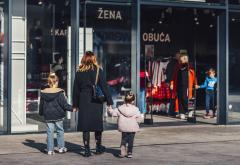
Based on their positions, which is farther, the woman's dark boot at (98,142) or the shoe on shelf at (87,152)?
the woman's dark boot at (98,142)

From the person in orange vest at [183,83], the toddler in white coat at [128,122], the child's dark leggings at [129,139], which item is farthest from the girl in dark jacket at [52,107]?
the person in orange vest at [183,83]

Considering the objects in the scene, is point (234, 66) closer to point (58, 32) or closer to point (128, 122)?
point (58, 32)

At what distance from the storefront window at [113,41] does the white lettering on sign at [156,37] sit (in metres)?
2.61

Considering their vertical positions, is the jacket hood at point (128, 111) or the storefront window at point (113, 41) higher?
the storefront window at point (113, 41)

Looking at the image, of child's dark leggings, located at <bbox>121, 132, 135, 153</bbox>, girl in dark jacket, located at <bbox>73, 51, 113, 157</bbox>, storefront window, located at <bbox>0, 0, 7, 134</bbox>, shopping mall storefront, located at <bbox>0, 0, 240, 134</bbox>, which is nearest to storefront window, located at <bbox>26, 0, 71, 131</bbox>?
shopping mall storefront, located at <bbox>0, 0, 240, 134</bbox>

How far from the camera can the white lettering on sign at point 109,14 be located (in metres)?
16.1

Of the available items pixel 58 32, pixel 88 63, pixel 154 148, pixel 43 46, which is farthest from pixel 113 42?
pixel 88 63

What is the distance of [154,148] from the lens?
41.9 feet

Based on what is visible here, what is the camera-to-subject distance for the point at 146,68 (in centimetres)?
1912

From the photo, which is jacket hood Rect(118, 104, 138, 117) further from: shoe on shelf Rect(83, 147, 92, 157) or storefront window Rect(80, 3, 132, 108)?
storefront window Rect(80, 3, 132, 108)

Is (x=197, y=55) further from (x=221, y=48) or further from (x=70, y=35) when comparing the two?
(x=70, y=35)

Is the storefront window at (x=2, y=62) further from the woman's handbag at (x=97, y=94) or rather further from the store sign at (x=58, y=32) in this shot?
the woman's handbag at (x=97, y=94)

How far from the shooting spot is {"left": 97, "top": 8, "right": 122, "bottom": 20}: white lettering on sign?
633 inches

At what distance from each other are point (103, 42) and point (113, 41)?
280 mm
